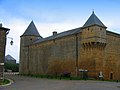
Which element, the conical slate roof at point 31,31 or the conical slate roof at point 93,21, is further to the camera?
the conical slate roof at point 31,31

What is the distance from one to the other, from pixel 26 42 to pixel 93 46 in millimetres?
30369

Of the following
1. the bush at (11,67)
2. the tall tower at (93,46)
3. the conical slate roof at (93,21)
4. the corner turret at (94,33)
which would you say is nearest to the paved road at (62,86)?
the tall tower at (93,46)

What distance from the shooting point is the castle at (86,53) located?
40.8 m

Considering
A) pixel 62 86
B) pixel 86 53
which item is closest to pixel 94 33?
pixel 86 53

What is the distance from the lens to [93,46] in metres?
40.9

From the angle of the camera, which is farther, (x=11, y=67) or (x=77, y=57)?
(x=11, y=67)

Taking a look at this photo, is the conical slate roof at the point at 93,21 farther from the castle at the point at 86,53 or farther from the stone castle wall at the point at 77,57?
the stone castle wall at the point at 77,57

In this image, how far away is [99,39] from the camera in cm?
4081

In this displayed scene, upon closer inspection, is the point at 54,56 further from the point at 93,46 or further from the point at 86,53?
the point at 93,46

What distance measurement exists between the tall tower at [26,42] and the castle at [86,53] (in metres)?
10.0

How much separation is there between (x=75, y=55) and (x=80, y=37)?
360 cm

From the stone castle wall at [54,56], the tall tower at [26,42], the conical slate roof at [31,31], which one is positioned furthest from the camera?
the conical slate roof at [31,31]

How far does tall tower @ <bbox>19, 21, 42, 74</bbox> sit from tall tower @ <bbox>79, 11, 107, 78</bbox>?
26.5m

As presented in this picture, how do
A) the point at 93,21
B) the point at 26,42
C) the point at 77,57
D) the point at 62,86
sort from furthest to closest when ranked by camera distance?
1. the point at 26,42
2. the point at 77,57
3. the point at 93,21
4. the point at 62,86
